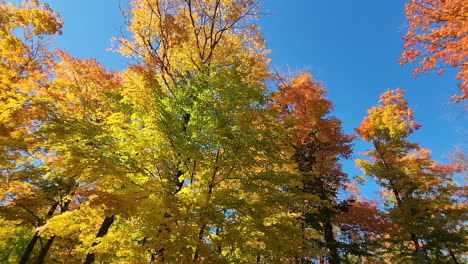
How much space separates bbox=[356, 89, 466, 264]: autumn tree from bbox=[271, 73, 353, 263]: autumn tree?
488cm

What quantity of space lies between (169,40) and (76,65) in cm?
497

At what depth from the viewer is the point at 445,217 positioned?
14961 mm

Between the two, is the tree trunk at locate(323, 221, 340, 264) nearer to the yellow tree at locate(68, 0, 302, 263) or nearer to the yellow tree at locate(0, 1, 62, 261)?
the yellow tree at locate(68, 0, 302, 263)

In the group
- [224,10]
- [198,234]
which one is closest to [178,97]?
[198,234]

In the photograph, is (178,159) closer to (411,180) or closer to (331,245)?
(331,245)

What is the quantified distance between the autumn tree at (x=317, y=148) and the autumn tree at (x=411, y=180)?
4.88 meters

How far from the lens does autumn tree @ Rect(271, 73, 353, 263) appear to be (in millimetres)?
11852

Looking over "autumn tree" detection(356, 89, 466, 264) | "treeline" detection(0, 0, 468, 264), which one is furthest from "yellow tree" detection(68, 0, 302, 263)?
"autumn tree" detection(356, 89, 466, 264)

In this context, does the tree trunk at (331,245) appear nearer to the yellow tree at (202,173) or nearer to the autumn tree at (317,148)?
the autumn tree at (317,148)

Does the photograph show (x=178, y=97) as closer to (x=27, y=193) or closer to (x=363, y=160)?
(x=27, y=193)

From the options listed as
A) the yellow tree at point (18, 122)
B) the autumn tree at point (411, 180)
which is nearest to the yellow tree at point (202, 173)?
the yellow tree at point (18, 122)

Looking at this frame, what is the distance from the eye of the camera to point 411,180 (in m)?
15.8

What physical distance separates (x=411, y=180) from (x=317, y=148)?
7.63m

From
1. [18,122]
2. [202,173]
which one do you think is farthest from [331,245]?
[18,122]
